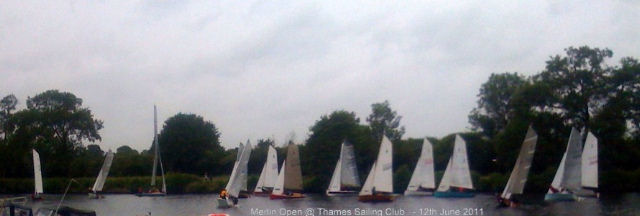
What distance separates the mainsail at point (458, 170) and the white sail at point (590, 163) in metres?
9.96

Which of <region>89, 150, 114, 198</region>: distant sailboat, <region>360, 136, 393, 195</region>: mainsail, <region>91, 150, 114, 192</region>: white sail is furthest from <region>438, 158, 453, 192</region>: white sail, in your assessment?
<region>91, 150, 114, 192</region>: white sail

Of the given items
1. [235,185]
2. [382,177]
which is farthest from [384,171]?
[235,185]

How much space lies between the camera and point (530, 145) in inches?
2516

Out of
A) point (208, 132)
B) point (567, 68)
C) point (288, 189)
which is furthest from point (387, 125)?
point (208, 132)

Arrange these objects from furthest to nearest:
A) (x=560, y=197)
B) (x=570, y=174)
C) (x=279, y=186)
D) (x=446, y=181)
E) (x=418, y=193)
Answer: (x=279, y=186), (x=418, y=193), (x=446, y=181), (x=570, y=174), (x=560, y=197)

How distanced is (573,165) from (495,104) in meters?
15.0

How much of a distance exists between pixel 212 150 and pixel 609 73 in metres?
54.4

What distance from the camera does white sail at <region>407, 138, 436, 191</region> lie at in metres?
78.5

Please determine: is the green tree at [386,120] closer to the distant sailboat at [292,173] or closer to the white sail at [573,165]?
the distant sailboat at [292,173]

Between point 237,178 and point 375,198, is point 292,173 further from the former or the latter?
point 375,198

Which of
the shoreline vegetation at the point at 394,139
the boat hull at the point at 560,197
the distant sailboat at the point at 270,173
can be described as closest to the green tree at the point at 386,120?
the shoreline vegetation at the point at 394,139

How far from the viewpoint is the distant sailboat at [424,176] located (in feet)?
258

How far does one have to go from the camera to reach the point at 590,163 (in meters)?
72.4

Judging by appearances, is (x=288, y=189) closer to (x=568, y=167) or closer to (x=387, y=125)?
(x=387, y=125)
